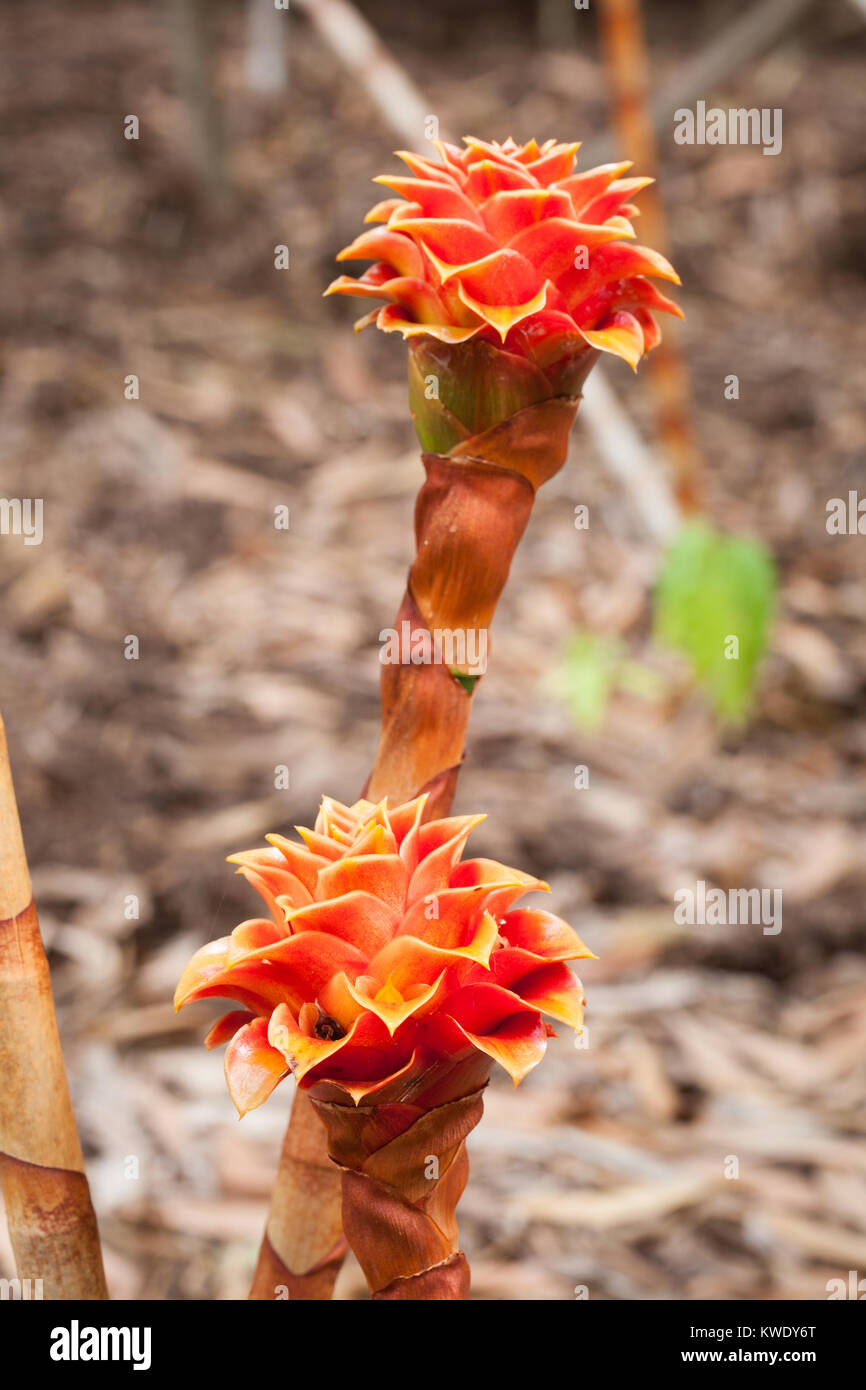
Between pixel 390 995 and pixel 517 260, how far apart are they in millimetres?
259

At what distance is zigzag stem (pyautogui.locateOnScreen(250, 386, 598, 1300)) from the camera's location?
18.4 inches

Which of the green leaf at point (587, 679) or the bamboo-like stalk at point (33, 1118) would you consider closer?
the bamboo-like stalk at point (33, 1118)

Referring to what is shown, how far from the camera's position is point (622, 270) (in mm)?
463

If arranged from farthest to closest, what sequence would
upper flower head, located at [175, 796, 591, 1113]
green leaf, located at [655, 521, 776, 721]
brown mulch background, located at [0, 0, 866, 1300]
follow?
green leaf, located at [655, 521, 776, 721] → brown mulch background, located at [0, 0, 866, 1300] → upper flower head, located at [175, 796, 591, 1113]

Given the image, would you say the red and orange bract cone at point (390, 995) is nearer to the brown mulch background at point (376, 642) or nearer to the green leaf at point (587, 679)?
the brown mulch background at point (376, 642)

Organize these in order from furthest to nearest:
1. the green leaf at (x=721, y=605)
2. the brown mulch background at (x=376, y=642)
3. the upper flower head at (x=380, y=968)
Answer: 1. the green leaf at (x=721, y=605)
2. the brown mulch background at (x=376, y=642)
3. the upper flower head at (x=380, y=968)

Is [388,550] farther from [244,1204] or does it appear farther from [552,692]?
[244,1204]

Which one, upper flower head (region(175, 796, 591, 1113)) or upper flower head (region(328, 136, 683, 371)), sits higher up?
upper flower head (region(328, 136, 683, 371))

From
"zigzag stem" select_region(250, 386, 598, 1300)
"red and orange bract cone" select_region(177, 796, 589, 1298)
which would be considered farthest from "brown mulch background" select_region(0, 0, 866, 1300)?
"red and orange bract cone" select_region(177, 796, 589, 1298)

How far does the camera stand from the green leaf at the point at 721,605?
1.71 m

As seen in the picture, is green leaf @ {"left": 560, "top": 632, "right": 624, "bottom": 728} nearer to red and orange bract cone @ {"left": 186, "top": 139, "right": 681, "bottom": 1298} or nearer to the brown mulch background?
the brown mulch background

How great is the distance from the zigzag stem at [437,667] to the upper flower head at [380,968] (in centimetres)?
7

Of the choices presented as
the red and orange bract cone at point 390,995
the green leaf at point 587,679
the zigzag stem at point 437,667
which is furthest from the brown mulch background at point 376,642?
the red and orange bract cone at point 390,995

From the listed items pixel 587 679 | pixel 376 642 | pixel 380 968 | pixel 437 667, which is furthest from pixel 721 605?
pixel 380 968
